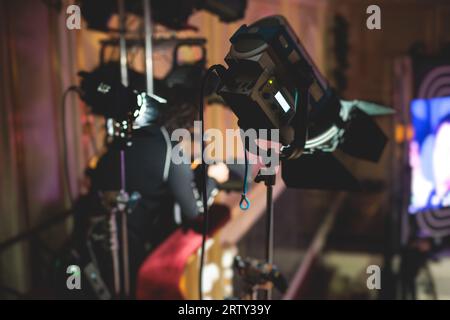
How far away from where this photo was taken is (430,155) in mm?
2848

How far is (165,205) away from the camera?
6.56 ft

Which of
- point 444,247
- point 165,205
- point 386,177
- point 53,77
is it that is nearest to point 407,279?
point 444,247

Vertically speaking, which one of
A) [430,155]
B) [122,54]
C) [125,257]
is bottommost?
[125,257]

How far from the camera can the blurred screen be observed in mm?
2789

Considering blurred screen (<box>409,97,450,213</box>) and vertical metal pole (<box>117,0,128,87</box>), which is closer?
vertical metal pole (<box>117,0,128,87</box>)

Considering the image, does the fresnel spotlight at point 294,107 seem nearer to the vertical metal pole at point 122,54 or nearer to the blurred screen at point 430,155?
the vertical metal pole at point 122,54

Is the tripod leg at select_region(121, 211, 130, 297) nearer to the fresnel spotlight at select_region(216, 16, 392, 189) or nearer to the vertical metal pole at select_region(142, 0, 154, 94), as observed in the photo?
the vertical metal pole at select_region(142, 0, 154, 94)

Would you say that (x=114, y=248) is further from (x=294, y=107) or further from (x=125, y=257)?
(x=294, y=107)

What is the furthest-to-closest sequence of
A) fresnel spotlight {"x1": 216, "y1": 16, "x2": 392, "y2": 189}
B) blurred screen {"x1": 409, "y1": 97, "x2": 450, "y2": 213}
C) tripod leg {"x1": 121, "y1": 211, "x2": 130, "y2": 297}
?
blurred screen {"x1": 409, "y1": 97, "x2": 450, "y2": 213} → tripod leg {"x1": 121, "y1": 211, "x2": 130, "y2": 297} → fresnel spotlight {"x1": 216, "y1": 16, "x2": 392, "y2": 189}

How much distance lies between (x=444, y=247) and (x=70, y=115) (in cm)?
239

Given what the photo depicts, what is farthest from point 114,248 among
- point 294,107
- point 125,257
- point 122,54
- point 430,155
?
point 430,155

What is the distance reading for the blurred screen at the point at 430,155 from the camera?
2789 mm

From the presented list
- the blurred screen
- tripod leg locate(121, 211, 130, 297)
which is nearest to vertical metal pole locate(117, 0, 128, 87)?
tripod leg locate(121, 211, 130, 297)

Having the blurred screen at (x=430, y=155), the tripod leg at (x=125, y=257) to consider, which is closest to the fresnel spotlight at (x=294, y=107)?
the tripod leg at (x=125, y=257)
